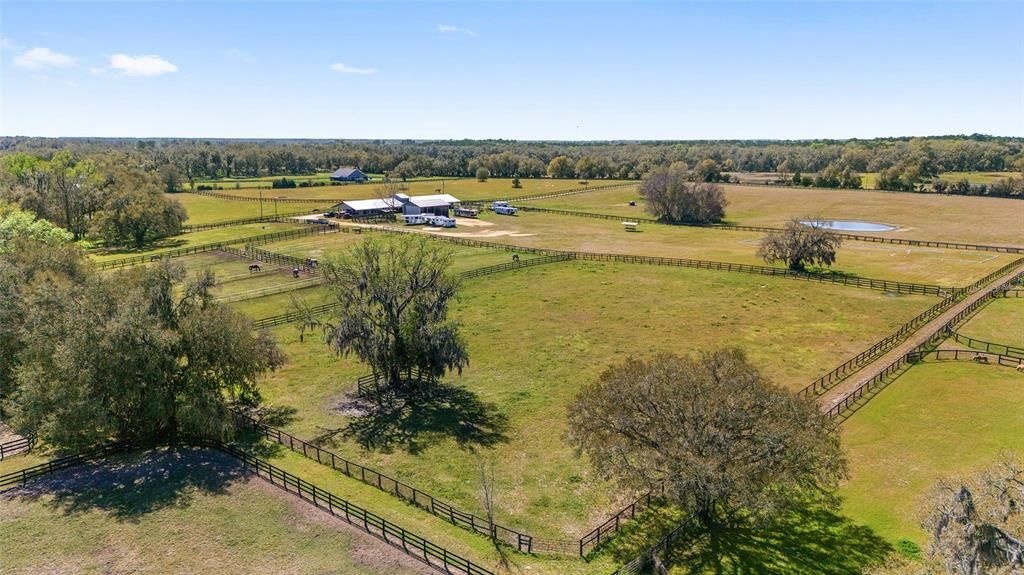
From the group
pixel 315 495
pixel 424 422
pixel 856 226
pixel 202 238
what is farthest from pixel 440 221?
pixel 315 495

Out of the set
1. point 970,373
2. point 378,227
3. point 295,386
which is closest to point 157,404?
point 295,386

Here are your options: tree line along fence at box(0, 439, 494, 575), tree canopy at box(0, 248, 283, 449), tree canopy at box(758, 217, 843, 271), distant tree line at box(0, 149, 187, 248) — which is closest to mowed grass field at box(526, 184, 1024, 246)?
tree canopy at box(758, 217, 843, 271)

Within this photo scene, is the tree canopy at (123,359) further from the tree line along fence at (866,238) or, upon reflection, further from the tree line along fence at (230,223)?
the tree line along fence at (230,223)

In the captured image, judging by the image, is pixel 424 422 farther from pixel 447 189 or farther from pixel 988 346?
pixel 447 189

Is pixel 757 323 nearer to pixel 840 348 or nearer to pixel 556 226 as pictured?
pixel 840 348

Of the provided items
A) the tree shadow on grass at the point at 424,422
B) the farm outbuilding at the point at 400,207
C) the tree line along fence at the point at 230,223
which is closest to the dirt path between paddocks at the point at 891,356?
the tree shadow on grass at the point at 424,422

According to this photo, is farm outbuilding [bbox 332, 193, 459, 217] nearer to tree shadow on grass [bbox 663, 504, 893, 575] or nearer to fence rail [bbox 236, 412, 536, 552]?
fence rail [bbox 236, 412, 536, 552]
